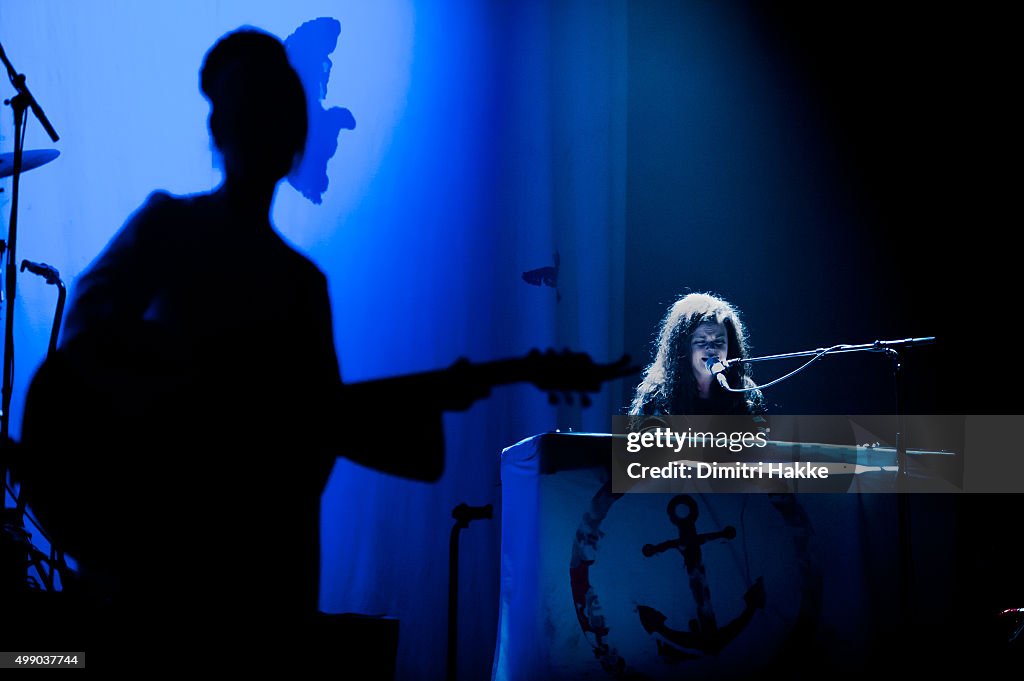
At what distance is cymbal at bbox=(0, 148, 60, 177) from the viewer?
196cm

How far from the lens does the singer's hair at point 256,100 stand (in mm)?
2318

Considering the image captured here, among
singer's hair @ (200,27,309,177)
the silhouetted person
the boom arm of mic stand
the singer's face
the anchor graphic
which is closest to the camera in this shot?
the anchor graphic

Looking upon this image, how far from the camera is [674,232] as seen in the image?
3.20m

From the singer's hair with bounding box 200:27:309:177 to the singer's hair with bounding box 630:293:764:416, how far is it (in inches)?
61.7

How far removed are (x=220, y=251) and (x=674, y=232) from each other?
188 centimetres

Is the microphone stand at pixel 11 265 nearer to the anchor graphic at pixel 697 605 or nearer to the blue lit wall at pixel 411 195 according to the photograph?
the blue lit wall at pixel 411 195

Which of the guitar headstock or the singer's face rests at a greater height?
the singer's face

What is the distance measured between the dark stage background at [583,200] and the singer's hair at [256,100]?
2.5 inches

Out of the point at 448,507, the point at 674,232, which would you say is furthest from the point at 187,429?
the point at 674,232

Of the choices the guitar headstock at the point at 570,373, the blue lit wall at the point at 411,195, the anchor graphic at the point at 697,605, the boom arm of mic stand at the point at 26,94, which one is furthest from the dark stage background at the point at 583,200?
the guitar headstock at the point at 570,373

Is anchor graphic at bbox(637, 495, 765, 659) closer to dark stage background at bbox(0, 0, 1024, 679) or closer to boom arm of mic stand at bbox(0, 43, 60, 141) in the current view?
dark stage background at bbox(0, 0, 1024, 679)

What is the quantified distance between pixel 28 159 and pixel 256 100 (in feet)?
2.16

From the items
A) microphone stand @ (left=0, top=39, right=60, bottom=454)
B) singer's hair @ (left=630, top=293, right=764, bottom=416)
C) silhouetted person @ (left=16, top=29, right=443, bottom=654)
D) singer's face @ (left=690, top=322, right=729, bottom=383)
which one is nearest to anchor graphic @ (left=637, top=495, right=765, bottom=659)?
silhouetted person @ (left=16, top=29, right=443, bottom=654)

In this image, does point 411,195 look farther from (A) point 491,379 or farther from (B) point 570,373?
(B) point 570,373
